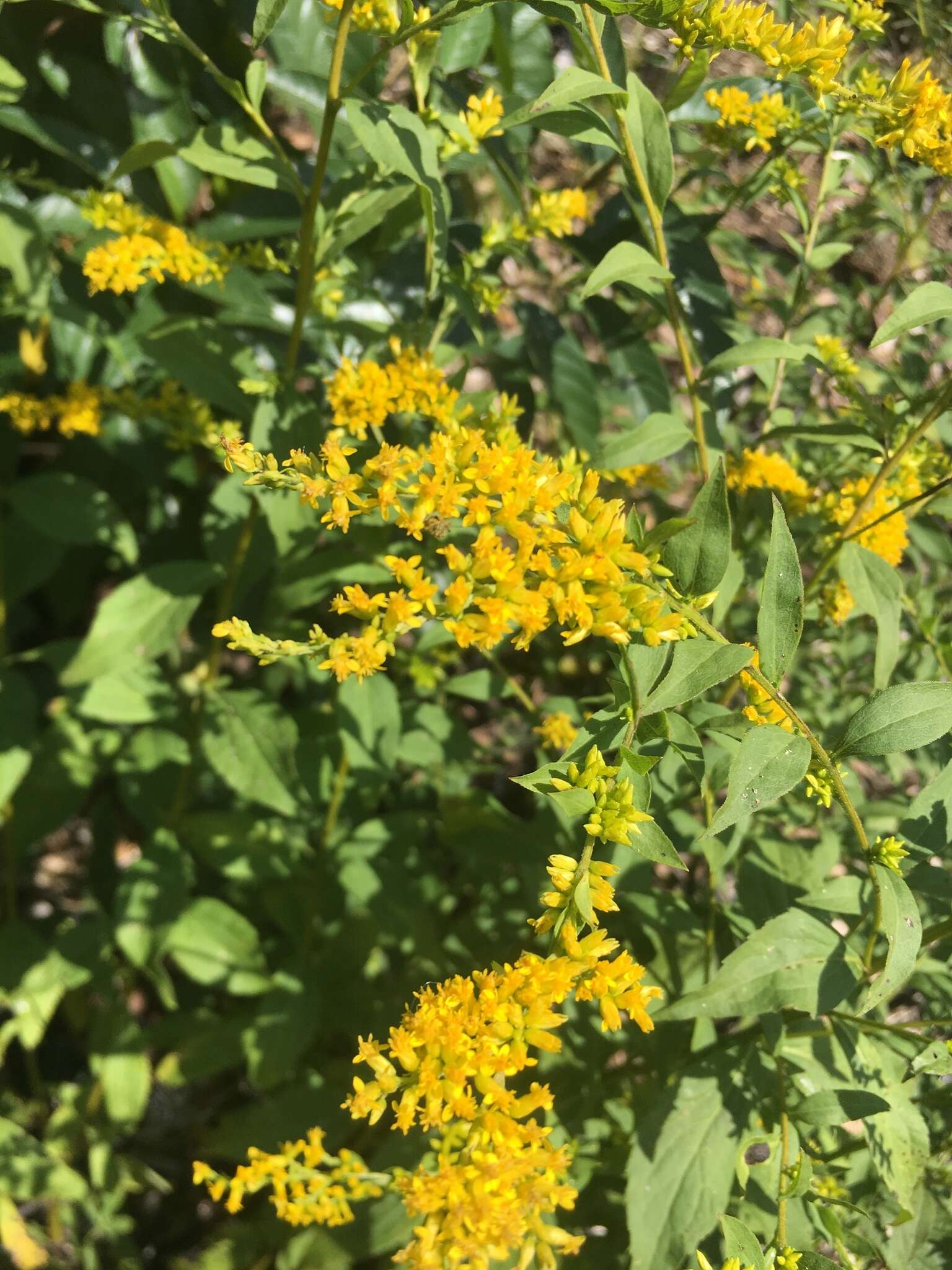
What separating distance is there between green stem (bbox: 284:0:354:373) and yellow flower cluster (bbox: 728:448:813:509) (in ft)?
3.32

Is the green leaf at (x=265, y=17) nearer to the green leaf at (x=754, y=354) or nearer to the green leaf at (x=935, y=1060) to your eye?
the green leaf at (x=754, y=354)

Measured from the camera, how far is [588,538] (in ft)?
4.39

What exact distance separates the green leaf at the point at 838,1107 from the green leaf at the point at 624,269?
137 centimetres

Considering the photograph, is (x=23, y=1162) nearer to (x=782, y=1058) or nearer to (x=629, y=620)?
(x=782, y=1058)

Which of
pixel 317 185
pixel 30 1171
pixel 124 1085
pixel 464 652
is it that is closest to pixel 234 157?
pixel 317 185

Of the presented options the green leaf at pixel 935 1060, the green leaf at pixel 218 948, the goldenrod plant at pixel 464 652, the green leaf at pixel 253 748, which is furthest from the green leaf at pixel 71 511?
the green leaf at pixel 935 1060

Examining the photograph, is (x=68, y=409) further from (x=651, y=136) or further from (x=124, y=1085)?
(x=124, y=1085)

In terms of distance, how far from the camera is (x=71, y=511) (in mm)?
2605

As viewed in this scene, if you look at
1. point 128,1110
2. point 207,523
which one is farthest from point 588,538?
point 128,1110

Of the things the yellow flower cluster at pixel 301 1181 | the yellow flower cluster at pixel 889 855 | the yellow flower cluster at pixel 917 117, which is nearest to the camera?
the yellow flower cluster at pixel 889 855

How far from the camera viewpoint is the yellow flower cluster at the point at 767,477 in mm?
2113

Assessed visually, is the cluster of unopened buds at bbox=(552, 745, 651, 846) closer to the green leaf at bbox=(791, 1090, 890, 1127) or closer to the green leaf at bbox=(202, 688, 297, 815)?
the green leaf at bbox=(791, 1090, 890, 1127)

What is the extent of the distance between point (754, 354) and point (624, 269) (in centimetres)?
30

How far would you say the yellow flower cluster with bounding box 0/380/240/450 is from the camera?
2391 mm
